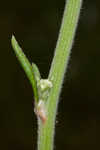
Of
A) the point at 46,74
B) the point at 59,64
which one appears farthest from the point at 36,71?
the point at 46,74

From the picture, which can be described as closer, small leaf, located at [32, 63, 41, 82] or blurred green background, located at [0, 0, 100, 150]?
small leaf, located at [32, 63, 41, 82]

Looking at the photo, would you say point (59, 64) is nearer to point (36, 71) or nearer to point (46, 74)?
point (36, 71)

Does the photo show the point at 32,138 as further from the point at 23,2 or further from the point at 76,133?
the point at 23,2

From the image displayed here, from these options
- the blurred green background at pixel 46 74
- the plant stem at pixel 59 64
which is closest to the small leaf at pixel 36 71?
the plant stem at pixel 59 64

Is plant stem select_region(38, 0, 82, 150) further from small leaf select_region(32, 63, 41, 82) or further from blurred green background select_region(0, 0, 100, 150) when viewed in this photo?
blurred green background select_region(0, 0, 100, 150)

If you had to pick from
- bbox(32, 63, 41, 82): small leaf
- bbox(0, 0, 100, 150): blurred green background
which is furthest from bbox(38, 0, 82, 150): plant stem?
bbox(0, 0, 100, 150): blurred green background

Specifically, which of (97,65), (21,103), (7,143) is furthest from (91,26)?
(7,143)
